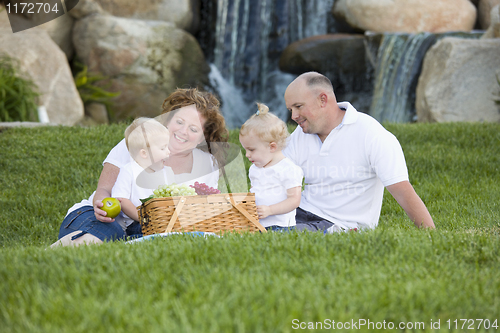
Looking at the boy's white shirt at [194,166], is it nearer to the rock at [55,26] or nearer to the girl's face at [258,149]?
the girl's face at [258,149]

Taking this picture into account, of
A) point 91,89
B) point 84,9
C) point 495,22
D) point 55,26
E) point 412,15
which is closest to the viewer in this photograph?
point 495,22

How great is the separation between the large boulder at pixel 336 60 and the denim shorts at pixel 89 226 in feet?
34.4

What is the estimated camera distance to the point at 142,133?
378 cm

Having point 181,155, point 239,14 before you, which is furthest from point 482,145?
point 239,14

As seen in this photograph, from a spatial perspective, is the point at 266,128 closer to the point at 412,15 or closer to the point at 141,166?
the point at 141,166

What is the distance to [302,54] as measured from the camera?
13.4m

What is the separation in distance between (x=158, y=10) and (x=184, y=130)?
1161 centimetres

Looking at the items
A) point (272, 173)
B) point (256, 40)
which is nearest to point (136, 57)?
point (256, 40)

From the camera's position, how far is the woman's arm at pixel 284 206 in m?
3.70

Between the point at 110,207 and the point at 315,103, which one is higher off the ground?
the point at 315,103

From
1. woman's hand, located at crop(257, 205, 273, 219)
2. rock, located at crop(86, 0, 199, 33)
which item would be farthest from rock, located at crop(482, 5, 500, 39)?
woman's hand, located at crop(257, 205, 273, 219)

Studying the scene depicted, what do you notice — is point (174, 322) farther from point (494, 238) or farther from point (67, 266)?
point (494, 238)

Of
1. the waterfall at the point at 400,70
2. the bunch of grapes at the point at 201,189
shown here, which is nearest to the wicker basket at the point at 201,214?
the bunch of grapes at the point at 201,189

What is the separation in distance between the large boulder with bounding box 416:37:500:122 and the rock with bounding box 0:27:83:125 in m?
8.73
